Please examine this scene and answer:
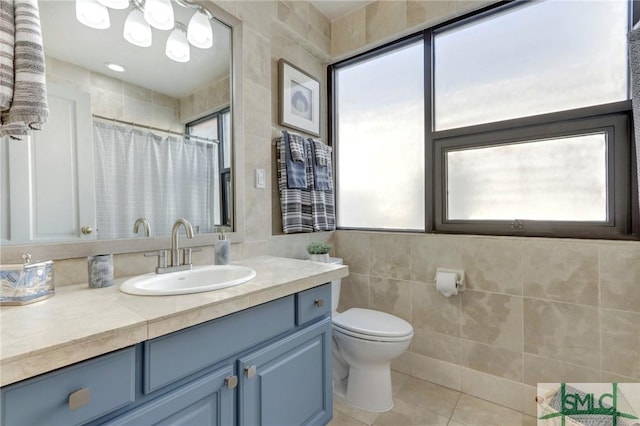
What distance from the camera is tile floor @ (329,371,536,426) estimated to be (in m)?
1.56

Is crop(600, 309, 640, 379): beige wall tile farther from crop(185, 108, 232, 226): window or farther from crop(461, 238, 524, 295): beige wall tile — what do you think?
crop(185, 108, 232, 226): window

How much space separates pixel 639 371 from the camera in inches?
53.7

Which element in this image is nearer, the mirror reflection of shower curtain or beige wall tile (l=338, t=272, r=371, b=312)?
the mirror reflection of shower curtain

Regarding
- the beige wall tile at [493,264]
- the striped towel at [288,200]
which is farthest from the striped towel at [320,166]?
the beige wall tile at [493,264]

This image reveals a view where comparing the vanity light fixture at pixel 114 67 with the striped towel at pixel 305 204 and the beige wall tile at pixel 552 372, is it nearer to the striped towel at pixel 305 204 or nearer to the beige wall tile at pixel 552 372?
the striped towel at pixel 305 204

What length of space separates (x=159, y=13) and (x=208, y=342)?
1.40 metres

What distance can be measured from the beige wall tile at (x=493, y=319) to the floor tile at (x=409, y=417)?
1.60 ft

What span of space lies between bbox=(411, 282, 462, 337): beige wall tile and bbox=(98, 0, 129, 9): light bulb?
207 cm

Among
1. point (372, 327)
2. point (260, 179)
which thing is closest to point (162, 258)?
point (260, 179)

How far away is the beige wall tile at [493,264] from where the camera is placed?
164 centimetres

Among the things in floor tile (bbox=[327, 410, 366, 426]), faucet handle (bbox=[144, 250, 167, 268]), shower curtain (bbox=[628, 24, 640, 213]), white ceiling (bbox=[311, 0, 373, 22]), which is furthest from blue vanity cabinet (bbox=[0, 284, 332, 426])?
white ceiling (bbox=[311, 0, 373, 22])

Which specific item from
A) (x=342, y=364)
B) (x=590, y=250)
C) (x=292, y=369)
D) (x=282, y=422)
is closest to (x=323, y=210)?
(x=342, y=364)

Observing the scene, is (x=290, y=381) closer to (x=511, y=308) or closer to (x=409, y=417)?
(x=409, y=417)

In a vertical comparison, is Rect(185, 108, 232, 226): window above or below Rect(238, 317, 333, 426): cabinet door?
above
